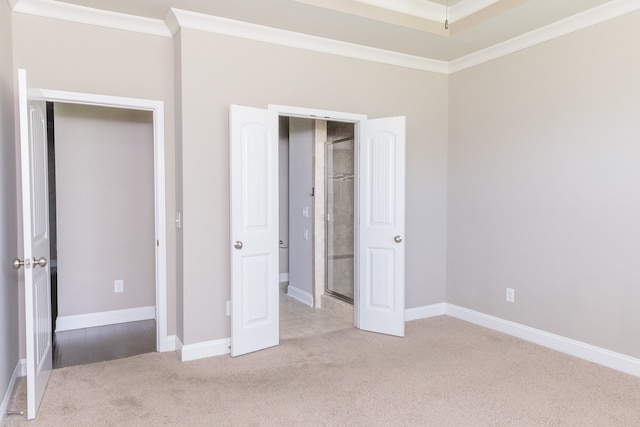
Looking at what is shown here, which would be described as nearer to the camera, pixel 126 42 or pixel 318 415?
pixel 318 415

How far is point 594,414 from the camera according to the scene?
104 inches

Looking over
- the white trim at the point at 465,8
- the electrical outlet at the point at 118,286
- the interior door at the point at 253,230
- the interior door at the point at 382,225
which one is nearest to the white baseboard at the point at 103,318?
the electrical outlet at the point at 118,286

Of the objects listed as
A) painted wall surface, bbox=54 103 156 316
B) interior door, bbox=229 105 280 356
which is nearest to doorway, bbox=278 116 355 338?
interior door, bbox=229 105 280 356

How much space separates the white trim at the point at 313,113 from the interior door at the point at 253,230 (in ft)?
0.37

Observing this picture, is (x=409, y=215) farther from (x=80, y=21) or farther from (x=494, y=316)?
(x=80, y=21)

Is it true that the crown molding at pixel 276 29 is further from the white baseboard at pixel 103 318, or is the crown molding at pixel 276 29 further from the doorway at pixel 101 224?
the white baseboard at pixel 103 318

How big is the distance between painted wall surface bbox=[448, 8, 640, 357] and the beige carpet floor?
0.49m

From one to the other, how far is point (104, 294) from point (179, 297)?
1.41 meters

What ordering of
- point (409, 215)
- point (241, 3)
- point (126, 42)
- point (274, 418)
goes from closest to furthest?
point (274, 418) → point (241, 3) → point (126, 42) → point (409, 215)

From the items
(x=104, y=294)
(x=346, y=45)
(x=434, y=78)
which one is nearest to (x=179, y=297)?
(x=104, y=294)

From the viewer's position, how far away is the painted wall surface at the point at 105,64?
314cm

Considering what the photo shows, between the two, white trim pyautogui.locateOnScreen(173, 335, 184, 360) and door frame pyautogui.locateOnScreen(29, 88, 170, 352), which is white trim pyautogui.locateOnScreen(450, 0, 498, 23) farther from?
white trim pyautogui.locateOnScreen(173, 335, 184, 360)

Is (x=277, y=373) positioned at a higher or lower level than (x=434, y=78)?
lower

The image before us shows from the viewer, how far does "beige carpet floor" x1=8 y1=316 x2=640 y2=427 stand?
2.57 metres
